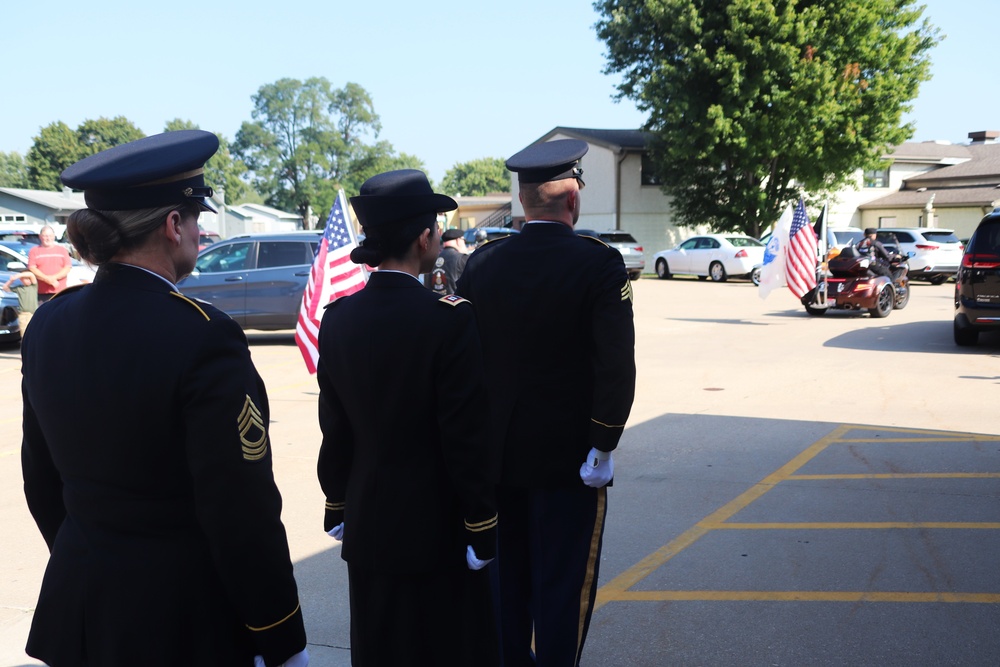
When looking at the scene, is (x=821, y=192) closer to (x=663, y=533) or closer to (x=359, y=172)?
(x=663, y=533)

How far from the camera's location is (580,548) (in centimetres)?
351

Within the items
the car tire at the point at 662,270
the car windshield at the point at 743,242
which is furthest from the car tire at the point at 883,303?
the car tire at the point at 662,270

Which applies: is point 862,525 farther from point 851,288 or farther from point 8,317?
point 8,317

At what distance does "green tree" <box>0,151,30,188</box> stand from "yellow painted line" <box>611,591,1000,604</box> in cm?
11517

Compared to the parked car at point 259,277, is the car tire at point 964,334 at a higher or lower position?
lower

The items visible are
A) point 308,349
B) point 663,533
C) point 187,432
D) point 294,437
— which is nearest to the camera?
point 187,432

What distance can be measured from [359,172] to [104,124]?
3051 cm

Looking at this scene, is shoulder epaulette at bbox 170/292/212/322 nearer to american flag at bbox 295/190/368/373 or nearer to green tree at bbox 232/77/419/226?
american flag at bbox 295/190/368/373

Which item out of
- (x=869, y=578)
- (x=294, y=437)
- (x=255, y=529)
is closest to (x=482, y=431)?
(x=255, y=529)

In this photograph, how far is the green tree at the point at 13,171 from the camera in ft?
364

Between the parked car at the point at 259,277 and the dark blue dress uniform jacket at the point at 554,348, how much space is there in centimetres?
1201

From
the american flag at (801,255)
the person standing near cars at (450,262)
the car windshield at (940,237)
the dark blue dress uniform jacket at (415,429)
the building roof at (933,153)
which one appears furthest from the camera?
the building roof at (933,153)

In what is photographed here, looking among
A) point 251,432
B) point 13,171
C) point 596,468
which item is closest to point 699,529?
point 596,468

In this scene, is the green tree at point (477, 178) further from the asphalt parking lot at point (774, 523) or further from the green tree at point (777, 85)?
the asphalt parking lot at point (774, 523)
